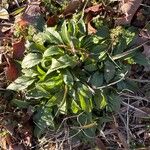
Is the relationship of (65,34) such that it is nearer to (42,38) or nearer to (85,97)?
(42,38)

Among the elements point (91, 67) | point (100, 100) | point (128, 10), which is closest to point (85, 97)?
point (100, 100)

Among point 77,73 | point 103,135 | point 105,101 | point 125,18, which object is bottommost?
point 103,135

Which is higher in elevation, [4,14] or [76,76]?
[4,14]

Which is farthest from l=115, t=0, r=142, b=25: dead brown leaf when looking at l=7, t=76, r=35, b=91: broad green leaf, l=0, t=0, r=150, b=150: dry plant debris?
l=7, t=76, r=35, b=91: broad green leaf

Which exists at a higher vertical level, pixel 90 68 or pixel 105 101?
pixel 90 68

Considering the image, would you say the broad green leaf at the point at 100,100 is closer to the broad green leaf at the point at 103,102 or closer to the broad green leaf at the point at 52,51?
the broad green leaf at the point at 103,102

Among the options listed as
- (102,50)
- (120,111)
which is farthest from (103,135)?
(102,50)

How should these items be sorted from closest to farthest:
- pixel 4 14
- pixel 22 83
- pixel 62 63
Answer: pixel 62 63, pixel 22 83, pixel 4 14

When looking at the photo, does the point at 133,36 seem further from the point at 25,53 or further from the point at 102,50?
the point at 25,53
